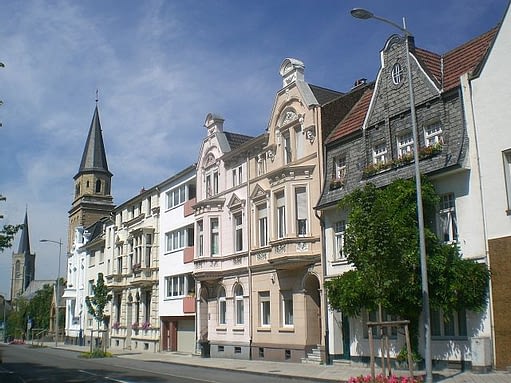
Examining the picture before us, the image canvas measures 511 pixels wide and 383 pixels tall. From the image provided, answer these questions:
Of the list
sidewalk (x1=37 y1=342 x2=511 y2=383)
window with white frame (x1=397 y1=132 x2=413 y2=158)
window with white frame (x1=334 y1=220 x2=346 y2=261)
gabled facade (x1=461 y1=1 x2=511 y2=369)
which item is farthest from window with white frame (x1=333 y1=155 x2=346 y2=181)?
sidewalk (x1=37 y1=342 x2=511 y2=383)

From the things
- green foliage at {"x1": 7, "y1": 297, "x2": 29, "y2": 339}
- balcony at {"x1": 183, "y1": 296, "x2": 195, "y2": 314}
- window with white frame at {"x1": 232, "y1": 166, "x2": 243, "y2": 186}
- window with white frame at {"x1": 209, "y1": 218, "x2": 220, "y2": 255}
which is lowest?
green foliage at {"x1": 7, "y1": 297, "x2": 29, "y2": 339}

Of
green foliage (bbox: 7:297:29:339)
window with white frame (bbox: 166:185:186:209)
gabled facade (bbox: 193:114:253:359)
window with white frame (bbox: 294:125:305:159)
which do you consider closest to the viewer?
window with white frame (bbox: 294:125:305:159)

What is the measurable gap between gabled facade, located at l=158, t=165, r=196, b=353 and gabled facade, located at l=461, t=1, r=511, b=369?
72.4 feet

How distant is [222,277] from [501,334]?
18.7 m

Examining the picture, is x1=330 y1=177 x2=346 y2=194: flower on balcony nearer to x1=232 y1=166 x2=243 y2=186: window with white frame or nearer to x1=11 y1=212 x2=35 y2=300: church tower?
x1=232 y1=166 x2=243 y2=186: window with white frame

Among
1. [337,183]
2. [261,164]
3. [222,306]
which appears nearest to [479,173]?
[337,183]

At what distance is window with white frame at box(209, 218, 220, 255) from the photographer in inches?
1372

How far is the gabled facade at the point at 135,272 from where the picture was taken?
44375 mm

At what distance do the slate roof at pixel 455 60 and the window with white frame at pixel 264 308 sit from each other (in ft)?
44.7

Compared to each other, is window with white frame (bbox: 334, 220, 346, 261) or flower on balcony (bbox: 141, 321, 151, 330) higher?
window with white frame (bbox: 334, 220, 346, 261)

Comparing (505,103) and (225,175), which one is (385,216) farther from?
(225,175)

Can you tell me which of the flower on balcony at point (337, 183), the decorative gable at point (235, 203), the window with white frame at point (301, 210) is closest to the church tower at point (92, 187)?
the decorative gable at point (235, 203)

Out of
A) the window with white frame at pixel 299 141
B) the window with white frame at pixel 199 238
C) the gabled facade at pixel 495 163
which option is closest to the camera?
the gabled facade at pixel 495 163

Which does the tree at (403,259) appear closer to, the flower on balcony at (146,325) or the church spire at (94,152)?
the flower on balcony at (146,325)
